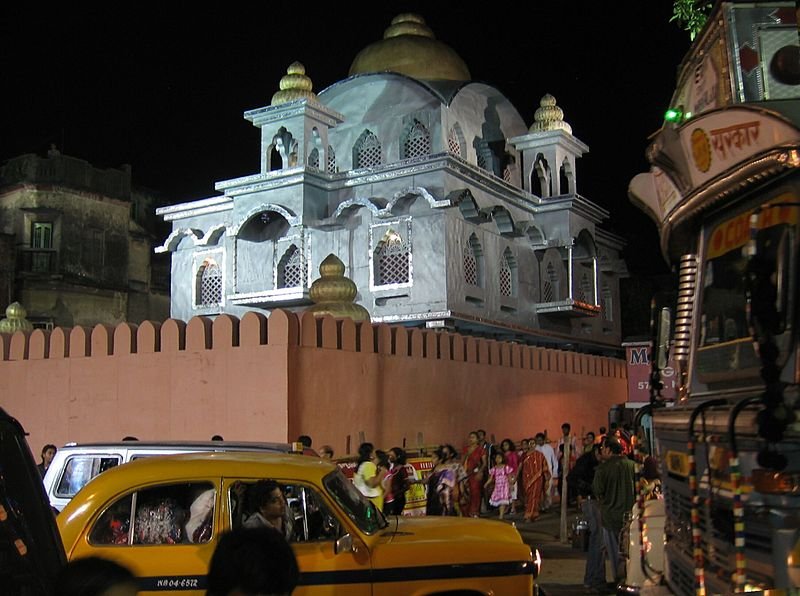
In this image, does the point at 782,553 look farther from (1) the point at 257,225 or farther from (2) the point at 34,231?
(2) the point at 34,231

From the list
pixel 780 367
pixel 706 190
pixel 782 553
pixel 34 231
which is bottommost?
pixel 782 553

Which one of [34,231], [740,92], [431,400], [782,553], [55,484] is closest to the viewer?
[782,553]

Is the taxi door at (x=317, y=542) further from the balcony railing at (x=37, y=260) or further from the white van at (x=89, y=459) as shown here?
the balcony railing at (x=37, y=260)

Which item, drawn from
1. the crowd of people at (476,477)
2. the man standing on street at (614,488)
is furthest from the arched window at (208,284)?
the man standing on street at (614,488)

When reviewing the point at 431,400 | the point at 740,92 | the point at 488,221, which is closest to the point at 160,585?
the point at 740,92

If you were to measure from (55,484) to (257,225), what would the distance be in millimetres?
15308

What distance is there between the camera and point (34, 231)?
33312 mm

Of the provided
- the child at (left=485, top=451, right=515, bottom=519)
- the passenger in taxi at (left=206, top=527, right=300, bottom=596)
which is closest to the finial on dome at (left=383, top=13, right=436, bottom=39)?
the child at (left=485, top=451, right=515, bottom=519)

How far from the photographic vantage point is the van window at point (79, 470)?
8.66 meters

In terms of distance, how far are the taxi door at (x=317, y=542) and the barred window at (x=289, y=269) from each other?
17.8m

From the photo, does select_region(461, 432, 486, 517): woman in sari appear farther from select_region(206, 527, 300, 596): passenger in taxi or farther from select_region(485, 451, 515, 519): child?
select_region(206, 527, 300, 596): passenger in taxi

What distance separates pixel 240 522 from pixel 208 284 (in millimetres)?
20792

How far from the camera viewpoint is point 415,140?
961 inches

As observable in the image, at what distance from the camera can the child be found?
15281 millimetres
